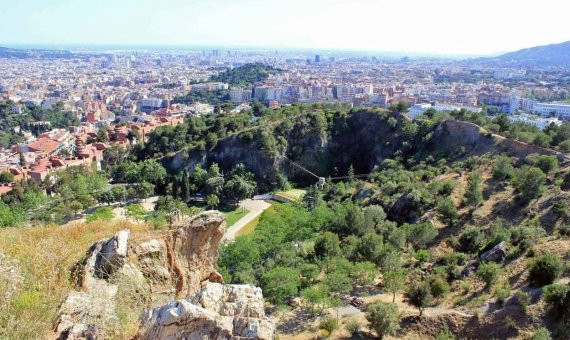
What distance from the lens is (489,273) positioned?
1958cm

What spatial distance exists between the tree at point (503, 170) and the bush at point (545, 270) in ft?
44.6

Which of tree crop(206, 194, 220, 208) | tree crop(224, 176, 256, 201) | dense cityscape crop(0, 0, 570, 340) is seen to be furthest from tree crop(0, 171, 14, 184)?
tree crop(224, 176, 256, 201)

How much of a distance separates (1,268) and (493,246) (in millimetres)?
20622

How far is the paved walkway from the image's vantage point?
38969 mm

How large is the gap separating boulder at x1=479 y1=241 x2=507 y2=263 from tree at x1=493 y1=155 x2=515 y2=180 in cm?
1017

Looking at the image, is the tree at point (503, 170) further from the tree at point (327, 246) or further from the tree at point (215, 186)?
the tree at point (215, 186)

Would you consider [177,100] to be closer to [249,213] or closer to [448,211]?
[249,213]

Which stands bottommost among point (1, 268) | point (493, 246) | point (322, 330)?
point (322, 330)

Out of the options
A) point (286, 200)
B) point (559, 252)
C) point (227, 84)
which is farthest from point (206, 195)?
point (227, 84)

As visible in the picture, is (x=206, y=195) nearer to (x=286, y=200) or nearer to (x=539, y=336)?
(x=286, y=200)

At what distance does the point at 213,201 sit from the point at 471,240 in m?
26.3

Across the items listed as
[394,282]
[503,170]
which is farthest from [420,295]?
[503,170]

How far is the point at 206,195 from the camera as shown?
49094 mm

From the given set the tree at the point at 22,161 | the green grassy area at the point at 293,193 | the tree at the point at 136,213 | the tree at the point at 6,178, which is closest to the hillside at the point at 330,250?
the tree at the point at 136,213
